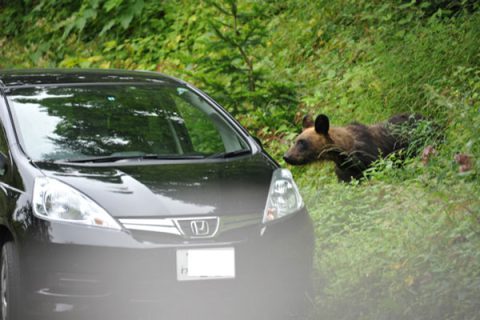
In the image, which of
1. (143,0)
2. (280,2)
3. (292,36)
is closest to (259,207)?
(292,36)

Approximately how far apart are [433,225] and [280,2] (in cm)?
921

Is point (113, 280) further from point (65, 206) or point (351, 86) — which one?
point (351, 86)

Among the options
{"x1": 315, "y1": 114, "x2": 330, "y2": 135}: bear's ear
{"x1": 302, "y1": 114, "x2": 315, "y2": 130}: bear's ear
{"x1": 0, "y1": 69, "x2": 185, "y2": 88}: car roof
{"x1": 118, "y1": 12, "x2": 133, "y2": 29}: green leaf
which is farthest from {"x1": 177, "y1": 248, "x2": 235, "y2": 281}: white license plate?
{"x1": 118, "y1": 12, "x2": 133, "y2": 29}: green leaf

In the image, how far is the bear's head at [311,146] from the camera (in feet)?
Result: 32.8

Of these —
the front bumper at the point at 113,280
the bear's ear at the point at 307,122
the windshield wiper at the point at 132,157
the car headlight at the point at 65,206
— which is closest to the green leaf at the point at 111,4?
the bear's ear at the point at 307,122

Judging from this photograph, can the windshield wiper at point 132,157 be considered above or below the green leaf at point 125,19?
below

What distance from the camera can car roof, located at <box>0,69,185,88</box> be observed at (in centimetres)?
642

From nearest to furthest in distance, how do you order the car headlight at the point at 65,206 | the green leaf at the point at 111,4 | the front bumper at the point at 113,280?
the front bumper at the point at 113,280
the car headlight at the point at 65,206
the green leaf at the point at 111,4

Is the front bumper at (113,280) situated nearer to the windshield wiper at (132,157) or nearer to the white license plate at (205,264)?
the white license plate at (205,264)

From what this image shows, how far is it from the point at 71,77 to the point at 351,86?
5.77 metres

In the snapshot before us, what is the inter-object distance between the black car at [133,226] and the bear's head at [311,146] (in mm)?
3857

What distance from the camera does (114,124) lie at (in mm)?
6250

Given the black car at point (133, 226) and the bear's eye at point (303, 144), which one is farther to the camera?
the bear's eye at point (303, 144)

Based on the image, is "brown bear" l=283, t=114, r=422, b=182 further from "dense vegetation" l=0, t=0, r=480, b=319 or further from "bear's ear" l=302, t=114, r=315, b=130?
"dense vegetation" l=0, t=0, r=480, b=319
